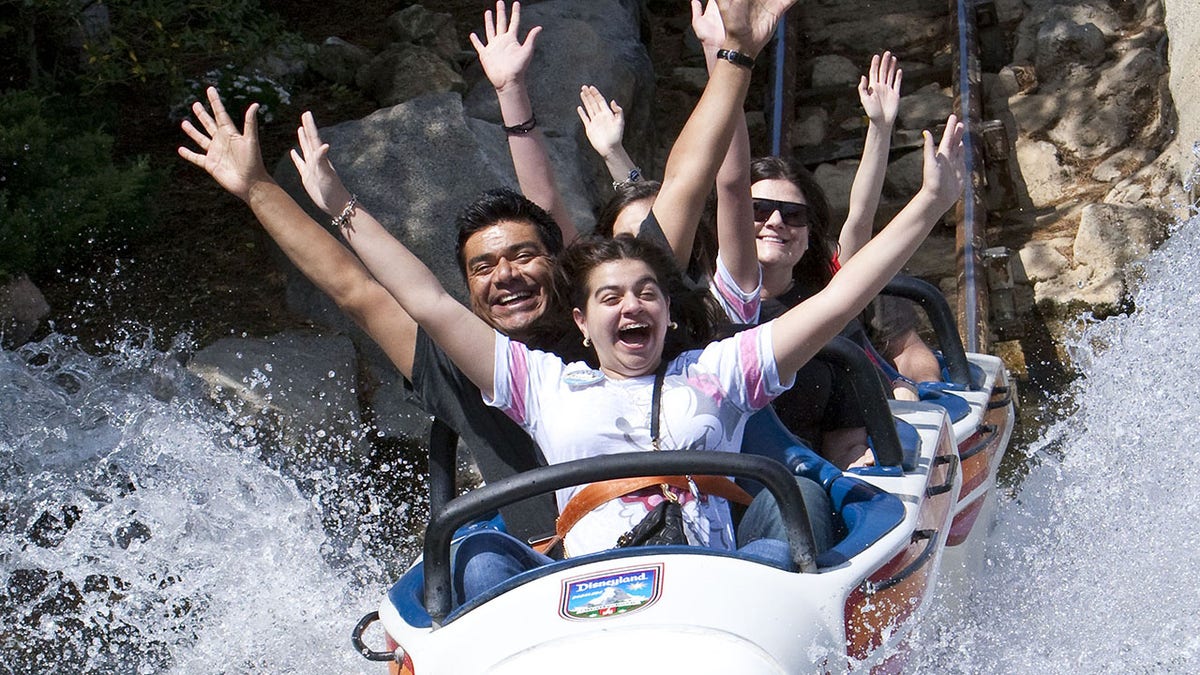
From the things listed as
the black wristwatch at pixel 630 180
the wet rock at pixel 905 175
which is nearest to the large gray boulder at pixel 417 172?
the wet rock at pixel 905 175

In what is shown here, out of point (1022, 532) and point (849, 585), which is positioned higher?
point (849, 585)

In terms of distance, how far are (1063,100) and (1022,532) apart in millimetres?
3858

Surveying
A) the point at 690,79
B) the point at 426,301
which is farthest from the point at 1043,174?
the point at 426,301

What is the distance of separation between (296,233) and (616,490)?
847mm

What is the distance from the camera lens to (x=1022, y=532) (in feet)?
12.9

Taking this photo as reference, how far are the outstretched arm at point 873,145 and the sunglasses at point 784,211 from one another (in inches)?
11.9

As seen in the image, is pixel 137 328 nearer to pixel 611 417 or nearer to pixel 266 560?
pixel 266 560

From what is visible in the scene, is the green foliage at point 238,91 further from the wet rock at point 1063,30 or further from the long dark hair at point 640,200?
the wet rock at point 1063,30

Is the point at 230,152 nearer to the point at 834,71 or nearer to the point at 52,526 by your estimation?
the point at 52,526

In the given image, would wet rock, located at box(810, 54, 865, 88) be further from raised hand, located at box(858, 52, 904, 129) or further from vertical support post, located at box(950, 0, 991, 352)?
raised hand, located at box(858, 52, 904, 129)

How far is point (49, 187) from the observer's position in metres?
5.25

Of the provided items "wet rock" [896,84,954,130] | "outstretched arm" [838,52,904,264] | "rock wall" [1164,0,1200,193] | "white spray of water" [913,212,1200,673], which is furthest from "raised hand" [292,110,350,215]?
"wet rock" [896,84,954,130]

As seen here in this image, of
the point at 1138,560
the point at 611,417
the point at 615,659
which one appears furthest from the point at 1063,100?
the point at 615,659

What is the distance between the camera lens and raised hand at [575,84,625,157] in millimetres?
3678
